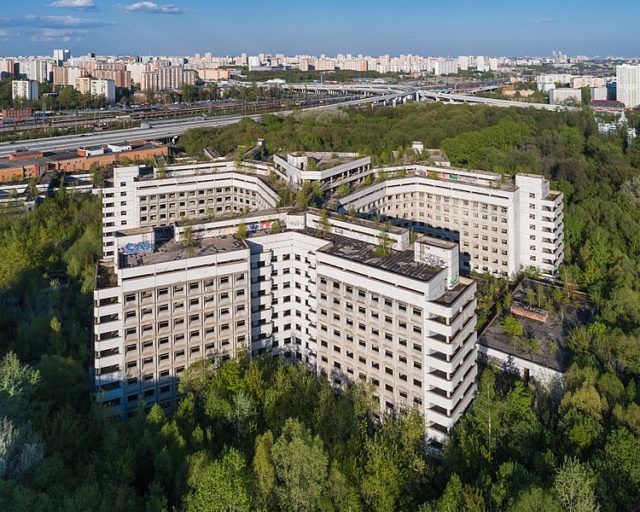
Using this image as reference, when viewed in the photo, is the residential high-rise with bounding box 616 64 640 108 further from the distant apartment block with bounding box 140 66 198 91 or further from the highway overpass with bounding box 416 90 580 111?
the distant apartment block with bounding box 140 66 198 91

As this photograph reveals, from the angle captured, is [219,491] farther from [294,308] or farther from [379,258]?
[294,308]

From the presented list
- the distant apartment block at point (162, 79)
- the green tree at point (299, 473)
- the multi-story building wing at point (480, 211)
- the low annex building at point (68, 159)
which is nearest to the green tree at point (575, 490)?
the green tree at point (299, 473)

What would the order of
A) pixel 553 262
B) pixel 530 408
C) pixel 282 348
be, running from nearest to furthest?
pixel 530 408 < pixel 282 348 < pixel 553 262

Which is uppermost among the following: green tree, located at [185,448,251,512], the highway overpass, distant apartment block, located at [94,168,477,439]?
the highway overpass

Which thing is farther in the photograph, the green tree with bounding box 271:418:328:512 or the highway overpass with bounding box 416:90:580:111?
the highway overpass with bounding box 416:90:580:111

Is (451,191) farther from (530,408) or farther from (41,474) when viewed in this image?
(41,474)

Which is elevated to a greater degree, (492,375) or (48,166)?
(48,166)

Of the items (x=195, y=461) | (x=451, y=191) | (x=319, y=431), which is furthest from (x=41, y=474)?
(x=451, y=191)

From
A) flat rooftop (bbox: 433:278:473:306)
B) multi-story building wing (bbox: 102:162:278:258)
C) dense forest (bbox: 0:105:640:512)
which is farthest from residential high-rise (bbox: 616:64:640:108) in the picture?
flat rooftop (bbox: 433:278:473:306)

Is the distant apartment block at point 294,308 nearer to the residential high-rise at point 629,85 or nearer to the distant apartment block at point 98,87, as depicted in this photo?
the distant apartment block at point 98,87
